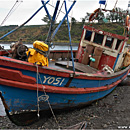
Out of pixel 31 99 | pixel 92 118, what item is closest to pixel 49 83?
pixel 31 99

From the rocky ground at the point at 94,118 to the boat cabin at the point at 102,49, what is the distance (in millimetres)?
1900

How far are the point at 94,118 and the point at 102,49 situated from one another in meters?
3.31

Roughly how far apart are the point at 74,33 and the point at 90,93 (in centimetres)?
5776

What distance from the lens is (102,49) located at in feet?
24.1

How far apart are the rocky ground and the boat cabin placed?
190 centimetres

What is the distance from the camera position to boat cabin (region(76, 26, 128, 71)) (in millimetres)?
7285

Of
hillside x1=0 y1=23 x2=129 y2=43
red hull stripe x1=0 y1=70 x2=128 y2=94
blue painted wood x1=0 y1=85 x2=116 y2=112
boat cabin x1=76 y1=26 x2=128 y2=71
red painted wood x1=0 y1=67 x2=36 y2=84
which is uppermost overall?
hillside x1=0 y1=23 x2=129 y2=43

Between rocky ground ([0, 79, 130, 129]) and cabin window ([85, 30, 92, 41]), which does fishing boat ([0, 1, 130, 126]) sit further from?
cabin window ([85, 30, 92, 41])

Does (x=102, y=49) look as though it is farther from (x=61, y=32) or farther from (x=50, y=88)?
(x=61, y=32)

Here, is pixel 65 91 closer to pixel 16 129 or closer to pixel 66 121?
pixel 66 121

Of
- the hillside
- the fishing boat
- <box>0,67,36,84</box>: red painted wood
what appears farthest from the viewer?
the hillside

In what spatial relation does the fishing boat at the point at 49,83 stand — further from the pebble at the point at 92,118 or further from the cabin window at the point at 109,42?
the pebble at the point at 92,118

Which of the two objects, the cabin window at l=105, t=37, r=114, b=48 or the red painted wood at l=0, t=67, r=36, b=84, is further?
the cabin window at l=105, t=37, r=114, b=48

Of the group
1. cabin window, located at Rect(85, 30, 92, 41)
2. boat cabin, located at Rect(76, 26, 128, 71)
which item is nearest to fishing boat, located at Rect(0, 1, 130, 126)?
boat cabin, located at Rect(76, 26, 128, 71)
